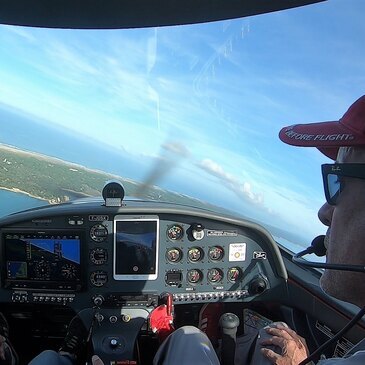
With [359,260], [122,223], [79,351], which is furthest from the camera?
[122,223]

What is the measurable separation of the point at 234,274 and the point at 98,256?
752 millimetres

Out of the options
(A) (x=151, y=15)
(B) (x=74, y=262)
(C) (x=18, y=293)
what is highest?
(A) (x=151, y=15)

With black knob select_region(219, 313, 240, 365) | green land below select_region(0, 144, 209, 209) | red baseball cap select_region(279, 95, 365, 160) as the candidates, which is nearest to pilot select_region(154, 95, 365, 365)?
red baseball cap select_region(279, 95, 365, 160)

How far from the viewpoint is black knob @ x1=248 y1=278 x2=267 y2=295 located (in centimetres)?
262

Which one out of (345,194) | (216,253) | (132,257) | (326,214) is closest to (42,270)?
(132,257)

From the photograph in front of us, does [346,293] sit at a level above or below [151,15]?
below

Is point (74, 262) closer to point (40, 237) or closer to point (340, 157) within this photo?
point (40, 237)

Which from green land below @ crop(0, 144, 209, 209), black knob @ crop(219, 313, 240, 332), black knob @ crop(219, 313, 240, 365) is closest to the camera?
black knob @ crop(219, 313, 240, 365)

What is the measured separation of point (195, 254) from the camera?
2.64m

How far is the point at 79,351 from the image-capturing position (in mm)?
2305

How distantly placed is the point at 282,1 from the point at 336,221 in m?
0.71

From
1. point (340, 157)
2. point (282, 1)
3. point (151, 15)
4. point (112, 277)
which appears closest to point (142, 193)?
point (112, 277)

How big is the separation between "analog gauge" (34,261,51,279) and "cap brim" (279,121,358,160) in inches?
69.0

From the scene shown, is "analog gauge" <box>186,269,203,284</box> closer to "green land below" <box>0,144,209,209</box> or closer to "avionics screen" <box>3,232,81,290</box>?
"green land below" <box>0,144,209,209</box>
